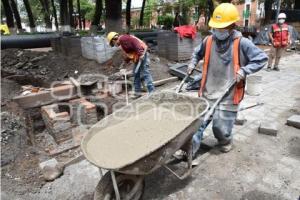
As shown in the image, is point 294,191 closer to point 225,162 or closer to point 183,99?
point 225,162

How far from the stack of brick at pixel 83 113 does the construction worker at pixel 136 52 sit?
1625 millimetres

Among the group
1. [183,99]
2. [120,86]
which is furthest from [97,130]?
[120,86]

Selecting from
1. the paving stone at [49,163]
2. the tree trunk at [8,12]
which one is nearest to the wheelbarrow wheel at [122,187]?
the paving stone at [49,163]

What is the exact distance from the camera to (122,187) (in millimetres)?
3031

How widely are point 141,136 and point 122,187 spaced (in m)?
0.59

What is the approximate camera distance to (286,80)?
26.1 feet

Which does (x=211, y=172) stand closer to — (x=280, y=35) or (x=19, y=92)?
(x=19, y=92)

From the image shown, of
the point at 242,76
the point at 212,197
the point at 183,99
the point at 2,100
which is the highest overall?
the point at 242,76

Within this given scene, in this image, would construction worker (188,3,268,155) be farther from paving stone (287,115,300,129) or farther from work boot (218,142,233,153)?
paving stone (287,115,300,129)

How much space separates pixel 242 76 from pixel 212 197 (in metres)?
1.46

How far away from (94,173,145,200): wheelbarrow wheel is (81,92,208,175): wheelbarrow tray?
0.89 ft

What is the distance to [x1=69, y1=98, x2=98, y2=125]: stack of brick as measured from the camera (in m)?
5.01

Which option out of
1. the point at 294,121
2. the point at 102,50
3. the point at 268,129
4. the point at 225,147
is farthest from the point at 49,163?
the point at 102,50

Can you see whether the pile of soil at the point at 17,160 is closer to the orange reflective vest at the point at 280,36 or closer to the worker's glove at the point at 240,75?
the worker's glove at the point at 240,75
